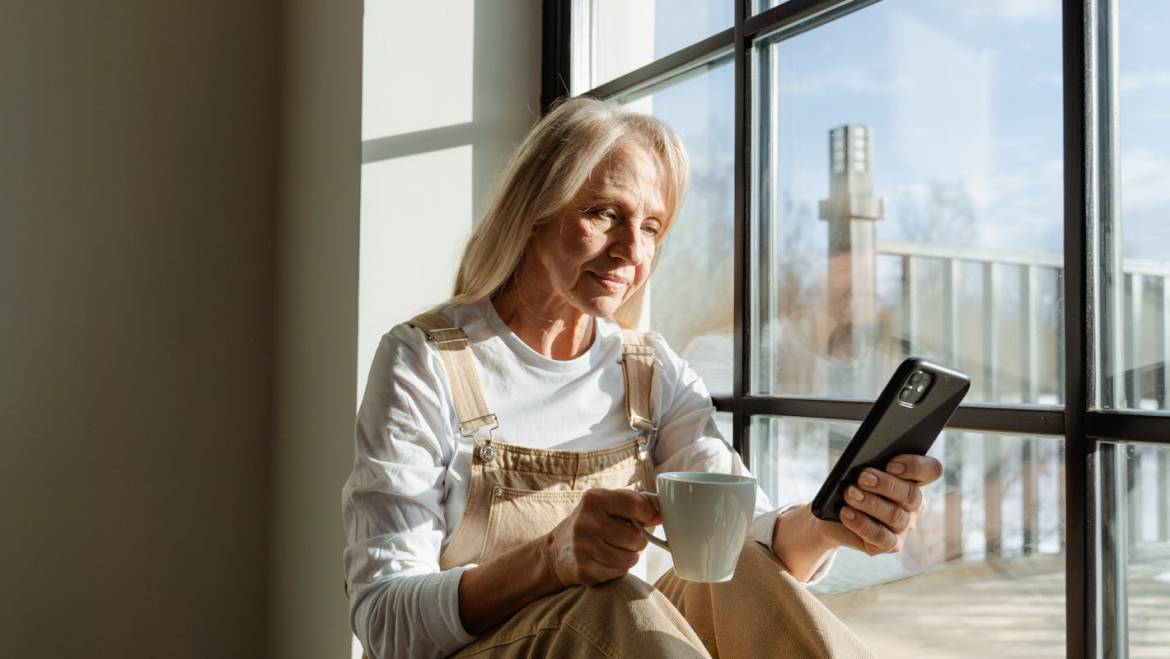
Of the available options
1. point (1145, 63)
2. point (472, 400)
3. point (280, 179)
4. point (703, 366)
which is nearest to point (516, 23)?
point (280, 179)

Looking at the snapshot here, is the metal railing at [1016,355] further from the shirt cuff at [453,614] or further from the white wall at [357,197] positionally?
the white wall at [357,197]

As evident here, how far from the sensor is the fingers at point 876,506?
3.18ft

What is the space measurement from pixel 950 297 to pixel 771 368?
13.1 inches

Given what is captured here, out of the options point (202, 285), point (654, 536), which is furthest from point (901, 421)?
point (202, 285)

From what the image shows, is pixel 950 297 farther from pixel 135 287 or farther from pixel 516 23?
pixel 135 287

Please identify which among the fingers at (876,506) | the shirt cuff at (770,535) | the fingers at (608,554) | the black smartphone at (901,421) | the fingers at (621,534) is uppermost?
the black smartphone at (901,421)

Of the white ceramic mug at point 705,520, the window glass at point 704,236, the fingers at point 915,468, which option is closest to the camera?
the white ceramic mug at point 705,520

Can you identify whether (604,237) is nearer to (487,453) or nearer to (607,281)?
(607,281)

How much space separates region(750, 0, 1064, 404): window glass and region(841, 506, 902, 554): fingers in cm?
22

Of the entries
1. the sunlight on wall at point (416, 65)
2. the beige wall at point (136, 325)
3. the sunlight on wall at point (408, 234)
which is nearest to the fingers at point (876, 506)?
the sunlight on wall at point (408, 234)

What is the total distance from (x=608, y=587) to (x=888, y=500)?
309mm

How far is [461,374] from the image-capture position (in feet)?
4.05

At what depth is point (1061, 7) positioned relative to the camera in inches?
40.0

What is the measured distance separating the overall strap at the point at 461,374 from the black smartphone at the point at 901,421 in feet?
1.48
